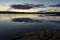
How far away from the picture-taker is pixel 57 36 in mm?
17609

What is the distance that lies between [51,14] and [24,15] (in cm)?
847

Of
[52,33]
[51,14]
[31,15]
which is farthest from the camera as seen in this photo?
[31,15]

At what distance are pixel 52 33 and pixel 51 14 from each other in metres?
31.8

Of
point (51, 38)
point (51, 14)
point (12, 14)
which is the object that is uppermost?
point (12, 14)

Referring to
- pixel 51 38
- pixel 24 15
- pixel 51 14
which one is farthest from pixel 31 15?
pixel 51 38

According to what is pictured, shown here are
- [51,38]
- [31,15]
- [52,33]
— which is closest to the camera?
[51,38]

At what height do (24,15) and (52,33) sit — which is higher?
(24,15)

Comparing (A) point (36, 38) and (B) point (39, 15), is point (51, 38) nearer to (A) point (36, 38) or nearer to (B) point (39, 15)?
(A) point (36, 38)

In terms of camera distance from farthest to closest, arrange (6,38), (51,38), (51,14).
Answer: (51,14)
(6,38)
(51,38)

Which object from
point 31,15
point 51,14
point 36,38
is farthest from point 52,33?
point 31,15

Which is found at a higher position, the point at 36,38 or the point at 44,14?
the point at 44,14

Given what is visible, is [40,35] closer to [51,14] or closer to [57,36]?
[57,36]

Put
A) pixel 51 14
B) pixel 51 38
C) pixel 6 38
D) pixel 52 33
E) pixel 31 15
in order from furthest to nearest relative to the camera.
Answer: pixel 31 15 < pixel 51 14 < pixel 6 38 < pixel 52 33 < pixel 51 38

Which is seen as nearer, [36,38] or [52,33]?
[36,38]
